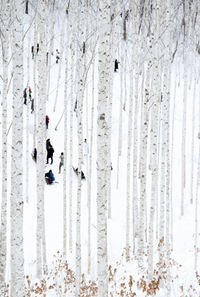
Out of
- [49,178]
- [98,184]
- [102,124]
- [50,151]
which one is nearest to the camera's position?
[102,124]

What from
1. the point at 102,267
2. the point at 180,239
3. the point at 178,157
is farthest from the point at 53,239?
the point at 178,157

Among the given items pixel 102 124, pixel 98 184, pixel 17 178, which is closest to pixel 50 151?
pixel 17 178

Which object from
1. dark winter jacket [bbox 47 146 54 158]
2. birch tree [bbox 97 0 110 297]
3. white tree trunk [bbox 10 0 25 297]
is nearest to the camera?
birch tree [bbox 97 0 110 297]

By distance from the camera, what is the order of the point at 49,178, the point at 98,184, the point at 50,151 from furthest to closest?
the point at 50,151 < the point at 49,178 < the point at 98,184

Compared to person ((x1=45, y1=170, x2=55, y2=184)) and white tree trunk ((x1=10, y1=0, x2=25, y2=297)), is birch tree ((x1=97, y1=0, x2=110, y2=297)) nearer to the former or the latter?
white tree trunk ((x1=10, y1=0, x2=25, y2=297))

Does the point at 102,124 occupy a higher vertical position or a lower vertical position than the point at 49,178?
higher

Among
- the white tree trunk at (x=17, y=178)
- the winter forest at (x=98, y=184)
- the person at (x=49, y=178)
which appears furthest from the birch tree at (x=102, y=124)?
the person at (x=49, y=178)

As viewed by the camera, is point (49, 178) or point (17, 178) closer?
point (17, 178)

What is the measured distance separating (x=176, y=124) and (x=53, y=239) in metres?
13.3

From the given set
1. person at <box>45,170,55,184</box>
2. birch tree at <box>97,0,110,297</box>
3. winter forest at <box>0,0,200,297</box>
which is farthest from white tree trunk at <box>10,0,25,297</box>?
person at <box>45,170,55,184</box>

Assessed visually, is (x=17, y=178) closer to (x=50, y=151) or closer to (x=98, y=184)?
(x=98, y=184)

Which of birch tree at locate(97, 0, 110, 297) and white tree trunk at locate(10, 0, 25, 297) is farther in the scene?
white tree trunk at locate(10, 0, 25, 297)

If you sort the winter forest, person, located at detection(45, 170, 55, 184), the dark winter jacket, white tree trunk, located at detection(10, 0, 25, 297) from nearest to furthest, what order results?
white tree trunk, located at detection(10, 0, 25, 297) < the winter forest < person, located at detection(45, 170, 55, 184) < the dark winter jacket

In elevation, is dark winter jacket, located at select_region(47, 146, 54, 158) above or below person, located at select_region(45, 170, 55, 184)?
above
